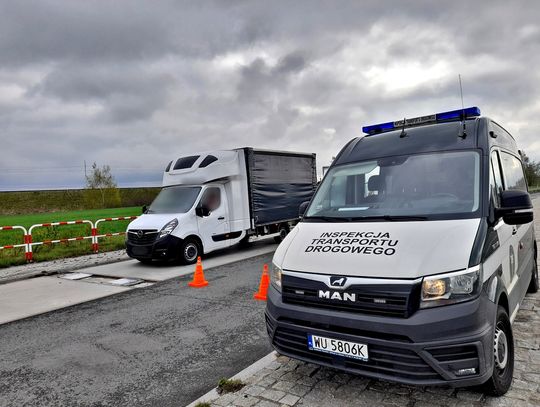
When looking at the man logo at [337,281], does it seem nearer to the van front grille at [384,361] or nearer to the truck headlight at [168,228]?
the van front grille at [384,361]

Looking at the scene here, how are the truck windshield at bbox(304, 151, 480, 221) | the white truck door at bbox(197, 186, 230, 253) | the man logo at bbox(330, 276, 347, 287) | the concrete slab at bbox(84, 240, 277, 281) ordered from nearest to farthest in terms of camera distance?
the man logo at bbox(330, 276, 347, 287)
the truck windshield at bbox(304, 151, 480, 221)
the concrete slab at bbox(84, 240, 277, 281)
the white truck door at bbox(197, 186, 230, 253)

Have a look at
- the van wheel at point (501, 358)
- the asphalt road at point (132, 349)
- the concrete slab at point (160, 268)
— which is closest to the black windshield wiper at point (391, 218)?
the van wheel at point (501, 358)

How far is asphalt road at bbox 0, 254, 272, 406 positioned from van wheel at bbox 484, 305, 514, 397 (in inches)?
90.5

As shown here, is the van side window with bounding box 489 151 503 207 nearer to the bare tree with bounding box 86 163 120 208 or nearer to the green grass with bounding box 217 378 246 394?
the green grass with bounding box 217 378 246 394

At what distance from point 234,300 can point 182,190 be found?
524cm

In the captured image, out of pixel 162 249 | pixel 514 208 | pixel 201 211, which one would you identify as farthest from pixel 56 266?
pixel 514 208

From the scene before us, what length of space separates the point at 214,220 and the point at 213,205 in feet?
1.40

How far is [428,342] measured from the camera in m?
2.71

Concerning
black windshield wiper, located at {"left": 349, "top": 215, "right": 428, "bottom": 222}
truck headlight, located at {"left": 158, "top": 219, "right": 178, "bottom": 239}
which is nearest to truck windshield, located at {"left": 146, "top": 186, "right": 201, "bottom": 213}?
truck headlight, located at {"left": 158, "top": 219, "right": 178, "bottom": 239}

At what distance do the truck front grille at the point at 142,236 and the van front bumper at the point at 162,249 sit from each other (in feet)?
0.21

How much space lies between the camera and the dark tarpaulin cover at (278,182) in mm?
12438

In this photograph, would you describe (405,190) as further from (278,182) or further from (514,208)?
(278,182)

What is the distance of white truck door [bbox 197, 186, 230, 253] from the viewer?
11.0m

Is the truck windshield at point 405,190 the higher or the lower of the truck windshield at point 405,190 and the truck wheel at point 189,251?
the higher
